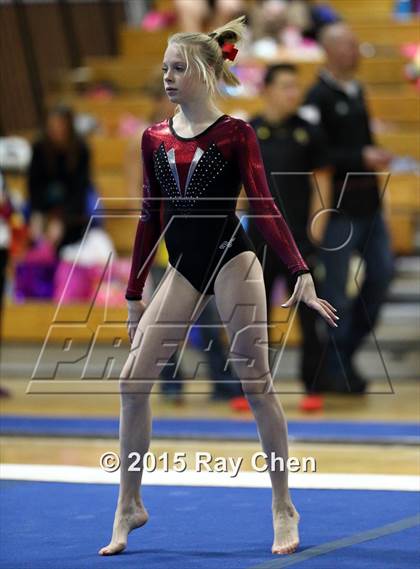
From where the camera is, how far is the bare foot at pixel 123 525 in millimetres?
4117

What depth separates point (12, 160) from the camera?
1080 centimetres

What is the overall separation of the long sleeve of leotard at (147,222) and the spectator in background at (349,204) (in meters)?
3.27

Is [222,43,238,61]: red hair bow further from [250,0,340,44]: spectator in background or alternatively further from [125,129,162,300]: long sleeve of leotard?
[250,0,340,44]: spectator in background

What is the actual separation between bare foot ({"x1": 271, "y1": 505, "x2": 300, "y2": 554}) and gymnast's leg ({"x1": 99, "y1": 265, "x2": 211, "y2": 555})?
1.29 feet

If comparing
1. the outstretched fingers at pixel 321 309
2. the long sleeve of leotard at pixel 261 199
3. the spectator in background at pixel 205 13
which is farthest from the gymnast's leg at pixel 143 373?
the spectator in background at pixel 205 13

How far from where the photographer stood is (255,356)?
4.13 metres

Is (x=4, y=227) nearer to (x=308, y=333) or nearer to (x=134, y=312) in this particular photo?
(x=308, y=333)

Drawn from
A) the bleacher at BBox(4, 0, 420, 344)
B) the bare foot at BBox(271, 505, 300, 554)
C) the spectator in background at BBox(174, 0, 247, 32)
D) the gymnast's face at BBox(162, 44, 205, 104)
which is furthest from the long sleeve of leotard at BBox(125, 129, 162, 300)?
the spectator in background at BBox(174, 0, 247, 32)

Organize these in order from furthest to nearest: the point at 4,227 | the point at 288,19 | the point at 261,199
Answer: the point at 288,19
the point at 4,227
the point at 261,199

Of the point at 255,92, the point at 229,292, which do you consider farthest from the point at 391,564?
the point at 255,92

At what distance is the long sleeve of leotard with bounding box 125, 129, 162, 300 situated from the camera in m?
4.17

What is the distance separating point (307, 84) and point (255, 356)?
6645mm

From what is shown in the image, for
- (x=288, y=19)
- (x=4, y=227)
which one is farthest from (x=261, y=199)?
(x=288, y=19)

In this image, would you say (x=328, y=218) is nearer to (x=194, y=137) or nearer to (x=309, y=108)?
(x=309, y=108)
